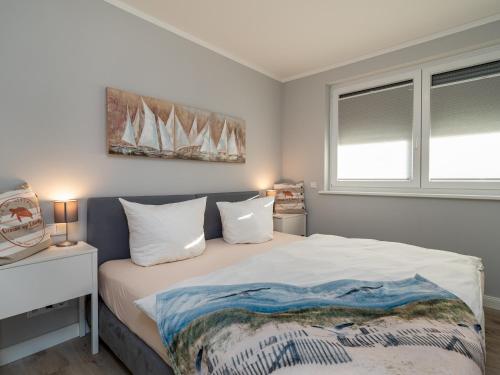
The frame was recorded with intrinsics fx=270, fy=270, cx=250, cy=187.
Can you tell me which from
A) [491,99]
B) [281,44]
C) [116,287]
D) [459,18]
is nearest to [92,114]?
[116,287]

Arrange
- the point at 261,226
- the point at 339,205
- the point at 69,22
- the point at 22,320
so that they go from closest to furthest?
the point at 22,320, the point at 69,22, the point at 261,226, the point at 339,205

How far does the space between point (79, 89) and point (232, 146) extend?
151 cm

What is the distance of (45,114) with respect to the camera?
1.80 meters

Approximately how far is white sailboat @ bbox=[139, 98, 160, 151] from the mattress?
0.96 m

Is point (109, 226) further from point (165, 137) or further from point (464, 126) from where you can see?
point (464, 126)

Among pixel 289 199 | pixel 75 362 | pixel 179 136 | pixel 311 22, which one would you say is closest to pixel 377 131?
pixel 289 199

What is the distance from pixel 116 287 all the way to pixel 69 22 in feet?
6.00

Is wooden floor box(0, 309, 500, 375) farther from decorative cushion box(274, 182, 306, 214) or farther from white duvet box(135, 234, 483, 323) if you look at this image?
decorative cushion box(274, 182, 306, 214)

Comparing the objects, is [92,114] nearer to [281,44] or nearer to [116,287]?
[116,287]

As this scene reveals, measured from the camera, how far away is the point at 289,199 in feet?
11.2

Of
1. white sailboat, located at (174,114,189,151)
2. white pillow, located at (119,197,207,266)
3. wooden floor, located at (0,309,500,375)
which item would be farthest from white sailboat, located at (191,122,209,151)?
wooden floor, located at (0,309,500,375)

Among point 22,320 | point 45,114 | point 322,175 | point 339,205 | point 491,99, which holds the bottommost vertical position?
point 22,320

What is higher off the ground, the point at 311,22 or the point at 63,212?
the point at 311,22

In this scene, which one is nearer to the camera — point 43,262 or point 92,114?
point 43,262
